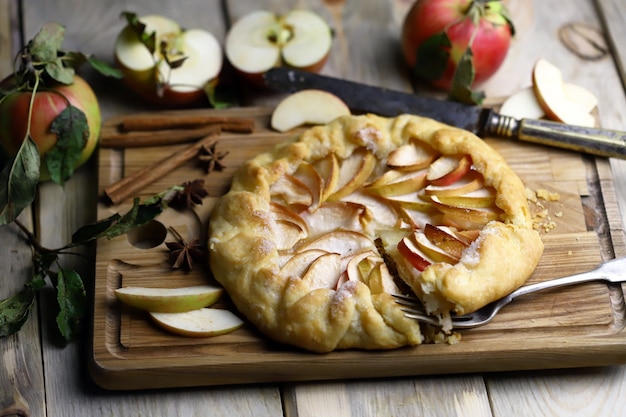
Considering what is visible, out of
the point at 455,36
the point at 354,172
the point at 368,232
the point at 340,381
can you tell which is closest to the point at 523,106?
the point at 455,36

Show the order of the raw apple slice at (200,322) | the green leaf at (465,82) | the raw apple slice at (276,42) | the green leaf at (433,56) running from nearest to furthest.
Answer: the raw apple slice at (200,322), the green leaf at (465,82), the green leaf at (433,56), the raw apple slice at (276,42)

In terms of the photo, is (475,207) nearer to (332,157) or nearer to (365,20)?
(332,157)

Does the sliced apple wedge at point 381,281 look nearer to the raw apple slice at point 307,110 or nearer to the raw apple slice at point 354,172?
the raw apple slice at point 354,172

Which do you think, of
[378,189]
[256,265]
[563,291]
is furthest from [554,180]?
[256,265]

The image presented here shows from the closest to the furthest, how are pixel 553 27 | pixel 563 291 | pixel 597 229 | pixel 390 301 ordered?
pixel 390 301 → pixel 563 291 → pixel 597 229 → pixel 553 27

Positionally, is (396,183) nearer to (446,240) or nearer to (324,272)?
(446,240)

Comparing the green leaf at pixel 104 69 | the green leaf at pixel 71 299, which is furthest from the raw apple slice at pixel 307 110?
the green leaf at pixel 71 299

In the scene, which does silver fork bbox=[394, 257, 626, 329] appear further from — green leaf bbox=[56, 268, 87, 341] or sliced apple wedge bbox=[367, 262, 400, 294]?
green leaf bbox=[56, 268, 87, 341]

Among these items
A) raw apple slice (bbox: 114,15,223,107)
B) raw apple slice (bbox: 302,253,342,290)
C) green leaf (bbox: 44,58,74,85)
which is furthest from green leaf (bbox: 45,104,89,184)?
raw apple slice (bbox: 302,253,342,290)
